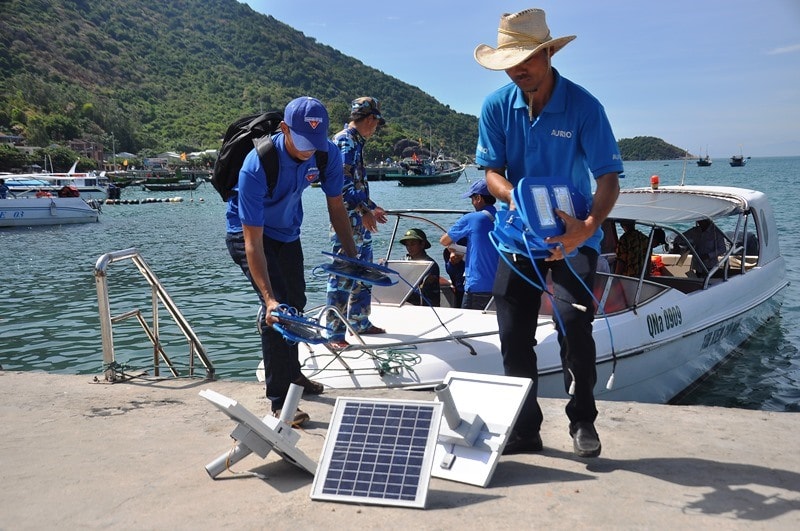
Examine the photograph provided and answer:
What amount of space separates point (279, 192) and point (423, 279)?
9.90ft

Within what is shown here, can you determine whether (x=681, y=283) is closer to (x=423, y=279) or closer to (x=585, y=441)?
(x=423, y=279)

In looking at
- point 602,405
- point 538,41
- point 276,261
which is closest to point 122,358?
point 276,261

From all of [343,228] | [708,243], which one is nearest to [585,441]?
[343,228]

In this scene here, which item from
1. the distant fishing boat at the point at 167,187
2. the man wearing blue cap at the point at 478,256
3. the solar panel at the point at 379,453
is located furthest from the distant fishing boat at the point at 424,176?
the solar panel at the point at 379,453

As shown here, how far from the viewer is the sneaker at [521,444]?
3623 millimetres

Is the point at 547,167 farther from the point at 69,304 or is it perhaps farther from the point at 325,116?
the point at 69,304

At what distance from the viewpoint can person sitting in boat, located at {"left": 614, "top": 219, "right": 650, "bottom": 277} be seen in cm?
841

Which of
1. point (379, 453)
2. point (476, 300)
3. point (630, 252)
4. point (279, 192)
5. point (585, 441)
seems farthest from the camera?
point (630, 252)

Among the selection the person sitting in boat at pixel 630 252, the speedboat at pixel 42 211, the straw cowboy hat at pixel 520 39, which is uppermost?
the straw cowboy hat at pixel 520 39

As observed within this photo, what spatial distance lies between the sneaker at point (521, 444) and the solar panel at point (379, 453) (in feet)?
2.04

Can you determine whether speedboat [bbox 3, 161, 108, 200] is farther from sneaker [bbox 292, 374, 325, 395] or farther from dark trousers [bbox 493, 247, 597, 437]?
dark trousers [bbox 493, 247, 597, 437]

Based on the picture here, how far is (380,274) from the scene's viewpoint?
439 centimetres

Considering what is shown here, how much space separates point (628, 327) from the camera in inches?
247

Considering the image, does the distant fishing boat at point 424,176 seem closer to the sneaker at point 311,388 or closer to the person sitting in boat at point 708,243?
the person sitting in boat at point 708,243
